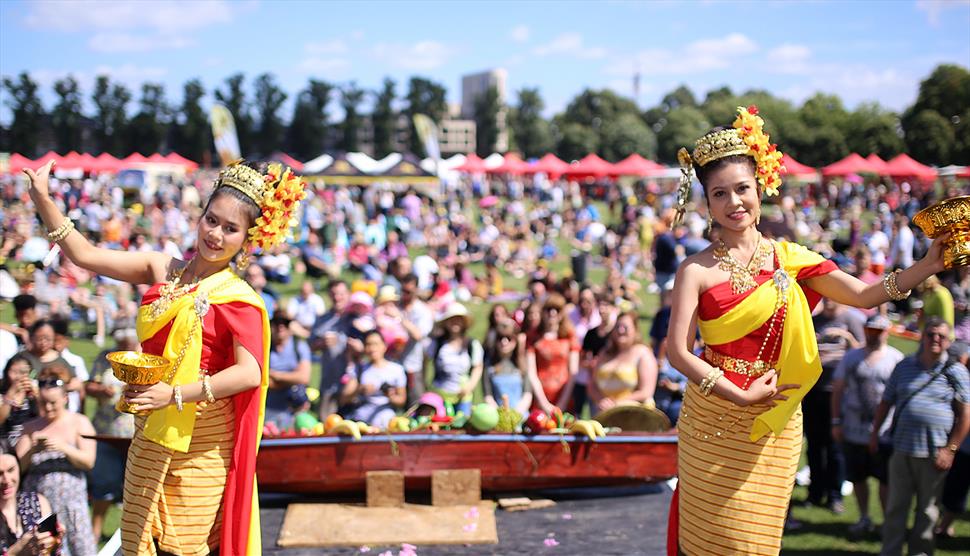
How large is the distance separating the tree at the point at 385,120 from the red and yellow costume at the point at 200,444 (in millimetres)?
81121

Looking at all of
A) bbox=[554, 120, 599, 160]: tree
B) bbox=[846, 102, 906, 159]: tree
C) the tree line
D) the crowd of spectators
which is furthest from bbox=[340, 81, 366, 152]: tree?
the crowd of spectators

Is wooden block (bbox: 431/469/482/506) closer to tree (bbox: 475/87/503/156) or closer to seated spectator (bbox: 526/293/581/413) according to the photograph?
seated spectator (bbox: 526/293/581/413)

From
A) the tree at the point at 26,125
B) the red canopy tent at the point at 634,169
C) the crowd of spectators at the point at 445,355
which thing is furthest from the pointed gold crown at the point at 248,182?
the tree at the point at 26,125

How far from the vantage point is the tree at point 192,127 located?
Result: 2918 inches

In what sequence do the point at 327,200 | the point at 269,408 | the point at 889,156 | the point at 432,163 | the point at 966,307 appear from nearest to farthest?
the point at 269,408, the point at 966,307, the point at 327,200, the point at 432,163, the point at 889,156

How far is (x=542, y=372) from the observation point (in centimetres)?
710

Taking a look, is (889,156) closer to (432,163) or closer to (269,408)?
(432,163)

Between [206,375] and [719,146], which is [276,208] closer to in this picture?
[206,375]

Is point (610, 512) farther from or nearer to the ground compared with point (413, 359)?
nearer to the ground

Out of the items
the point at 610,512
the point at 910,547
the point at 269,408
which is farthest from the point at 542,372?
the point at 910,547

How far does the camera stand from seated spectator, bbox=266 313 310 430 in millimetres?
6555

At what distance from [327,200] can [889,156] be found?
35585 mm

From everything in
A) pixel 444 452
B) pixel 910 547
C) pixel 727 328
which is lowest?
pixel 910 547

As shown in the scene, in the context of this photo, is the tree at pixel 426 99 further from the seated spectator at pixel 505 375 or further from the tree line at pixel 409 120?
the seated spectator at pixel 505 375
